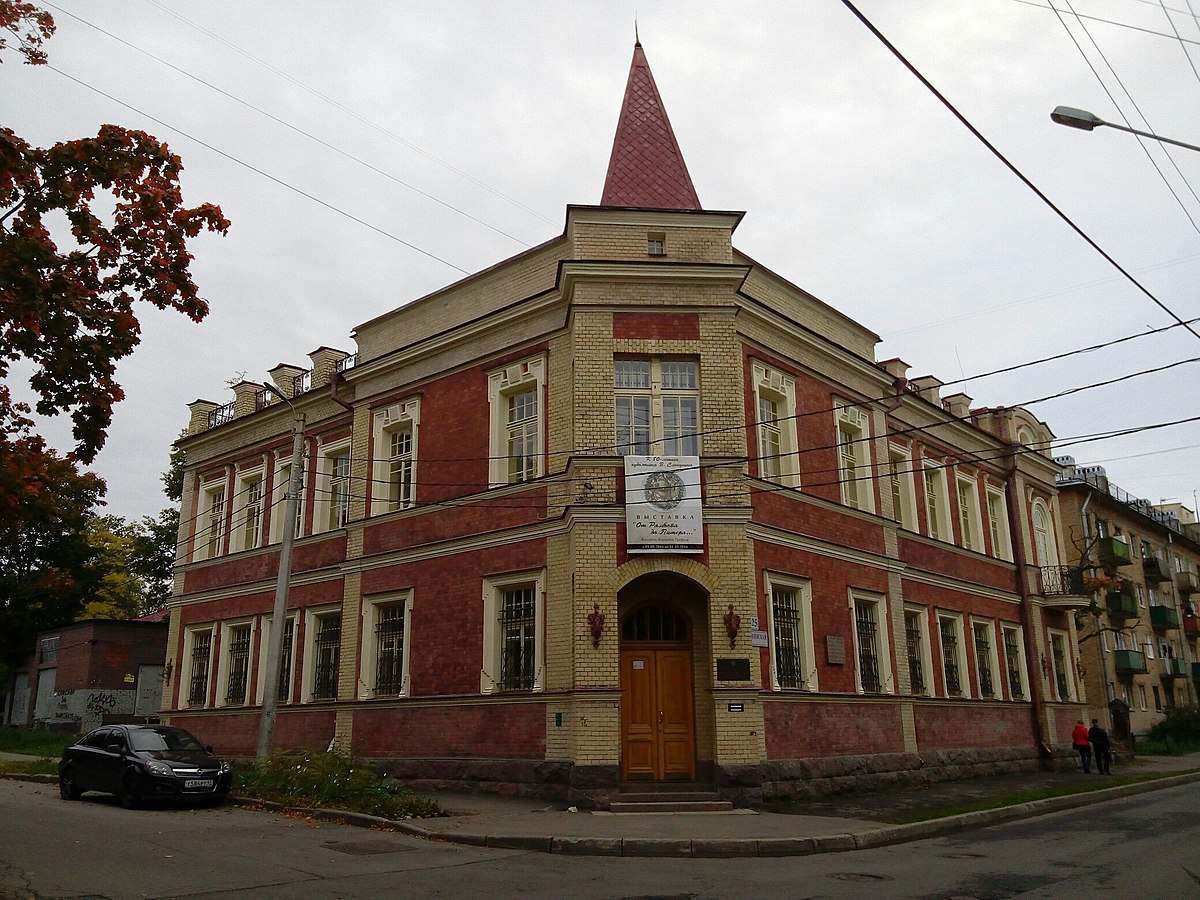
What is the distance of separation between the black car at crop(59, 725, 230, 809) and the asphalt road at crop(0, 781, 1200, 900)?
1.05 meters

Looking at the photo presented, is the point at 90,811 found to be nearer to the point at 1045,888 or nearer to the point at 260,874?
the point at 260,874

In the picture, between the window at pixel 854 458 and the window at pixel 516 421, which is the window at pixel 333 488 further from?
the window at pixel 854 458

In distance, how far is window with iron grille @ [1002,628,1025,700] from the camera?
2809 cm

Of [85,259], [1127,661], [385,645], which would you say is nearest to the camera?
[85,259]

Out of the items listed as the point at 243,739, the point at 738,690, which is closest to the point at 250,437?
the point at 243,739

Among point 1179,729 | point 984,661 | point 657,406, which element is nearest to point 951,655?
point 984,661

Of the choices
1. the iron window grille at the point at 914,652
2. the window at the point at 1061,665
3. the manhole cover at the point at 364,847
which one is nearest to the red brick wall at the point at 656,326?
the iron window grille at the point at 914,652

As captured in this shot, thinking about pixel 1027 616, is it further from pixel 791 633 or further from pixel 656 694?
pixel 656 694

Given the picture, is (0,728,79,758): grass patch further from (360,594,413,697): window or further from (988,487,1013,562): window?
(988,487,1013,562): window

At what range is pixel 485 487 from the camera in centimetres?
2023

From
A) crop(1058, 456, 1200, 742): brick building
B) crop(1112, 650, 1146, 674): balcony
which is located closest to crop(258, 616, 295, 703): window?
crop(1058, 456, 1200, 742): brick building

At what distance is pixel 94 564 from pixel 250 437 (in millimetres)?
26068

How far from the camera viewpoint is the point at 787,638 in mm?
19281

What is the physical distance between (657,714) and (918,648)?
9690 millimetres
